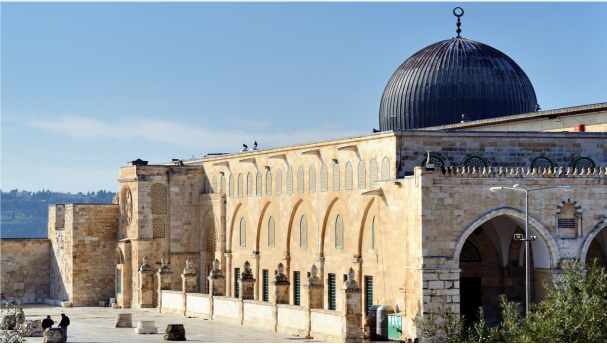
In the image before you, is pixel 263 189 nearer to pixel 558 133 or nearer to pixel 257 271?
pixel 257 271

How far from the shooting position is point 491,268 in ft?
166

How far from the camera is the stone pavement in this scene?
4747 centimetres

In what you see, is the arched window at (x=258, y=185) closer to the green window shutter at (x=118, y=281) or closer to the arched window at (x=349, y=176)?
the arched window at (x=349, y=176)

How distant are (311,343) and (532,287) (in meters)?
9.27

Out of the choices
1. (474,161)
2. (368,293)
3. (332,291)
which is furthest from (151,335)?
(474,161)

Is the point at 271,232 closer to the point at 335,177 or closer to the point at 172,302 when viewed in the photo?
the point at 172,302

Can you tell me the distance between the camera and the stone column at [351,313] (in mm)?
43812

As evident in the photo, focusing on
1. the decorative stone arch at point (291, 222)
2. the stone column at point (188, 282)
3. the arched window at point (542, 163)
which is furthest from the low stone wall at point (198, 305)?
the arched window at point (542, 163)

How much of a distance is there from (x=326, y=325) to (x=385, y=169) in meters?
7.24

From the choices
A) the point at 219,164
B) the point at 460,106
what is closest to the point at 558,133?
the point at 460,106

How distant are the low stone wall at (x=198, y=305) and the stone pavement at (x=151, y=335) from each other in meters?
0.49

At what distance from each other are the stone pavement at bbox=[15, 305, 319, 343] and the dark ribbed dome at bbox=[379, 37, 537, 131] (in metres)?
14.4

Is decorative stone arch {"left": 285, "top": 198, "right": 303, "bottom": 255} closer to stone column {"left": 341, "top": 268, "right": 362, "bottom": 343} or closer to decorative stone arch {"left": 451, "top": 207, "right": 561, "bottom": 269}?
stone column {"left": 341, "top": 268, "right": 362, "bottom": 343}

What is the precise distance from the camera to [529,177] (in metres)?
44.4
